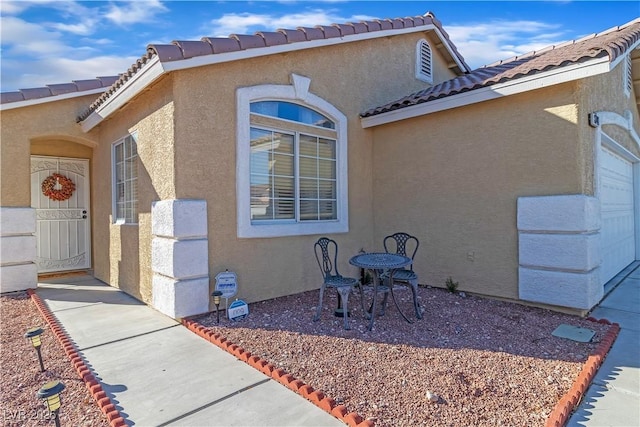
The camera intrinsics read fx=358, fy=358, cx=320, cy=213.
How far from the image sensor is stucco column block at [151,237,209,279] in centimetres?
523

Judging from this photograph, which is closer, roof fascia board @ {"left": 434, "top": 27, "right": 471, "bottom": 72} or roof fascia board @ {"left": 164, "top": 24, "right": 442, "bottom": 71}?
roof fascia board @ {"left": 164, "top": 24, "right": 442, "bottom": 71}

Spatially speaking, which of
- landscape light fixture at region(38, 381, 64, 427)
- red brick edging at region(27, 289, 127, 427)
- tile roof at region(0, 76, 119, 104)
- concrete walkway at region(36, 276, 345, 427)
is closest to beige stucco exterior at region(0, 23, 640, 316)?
tile roof at region(0, 76, 119, 104)

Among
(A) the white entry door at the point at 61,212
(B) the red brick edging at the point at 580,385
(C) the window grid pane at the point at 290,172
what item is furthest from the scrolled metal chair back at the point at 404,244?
(A) the white entry door at the point at 61,212

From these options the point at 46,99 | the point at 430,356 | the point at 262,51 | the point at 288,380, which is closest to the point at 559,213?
the point at 430,356

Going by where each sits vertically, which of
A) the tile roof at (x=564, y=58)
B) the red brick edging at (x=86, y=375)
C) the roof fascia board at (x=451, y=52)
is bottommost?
the red brick edging at (x=86, y=375)

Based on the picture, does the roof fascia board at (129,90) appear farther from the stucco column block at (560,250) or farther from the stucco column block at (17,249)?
the stucco column block at (560,250)

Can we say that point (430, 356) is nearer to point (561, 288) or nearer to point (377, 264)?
point (377, 264)

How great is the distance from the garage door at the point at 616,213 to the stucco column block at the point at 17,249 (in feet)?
36.5

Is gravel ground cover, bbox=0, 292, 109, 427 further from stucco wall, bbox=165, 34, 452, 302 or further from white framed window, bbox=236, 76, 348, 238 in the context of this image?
white framed window, bbox=236, 76, 348, 238

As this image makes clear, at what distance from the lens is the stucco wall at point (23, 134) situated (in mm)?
7258

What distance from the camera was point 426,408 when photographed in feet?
10.1

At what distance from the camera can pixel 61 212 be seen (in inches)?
358

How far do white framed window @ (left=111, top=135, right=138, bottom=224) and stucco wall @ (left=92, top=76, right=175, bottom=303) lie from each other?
0.57ft

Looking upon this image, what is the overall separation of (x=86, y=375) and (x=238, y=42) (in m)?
4.83
